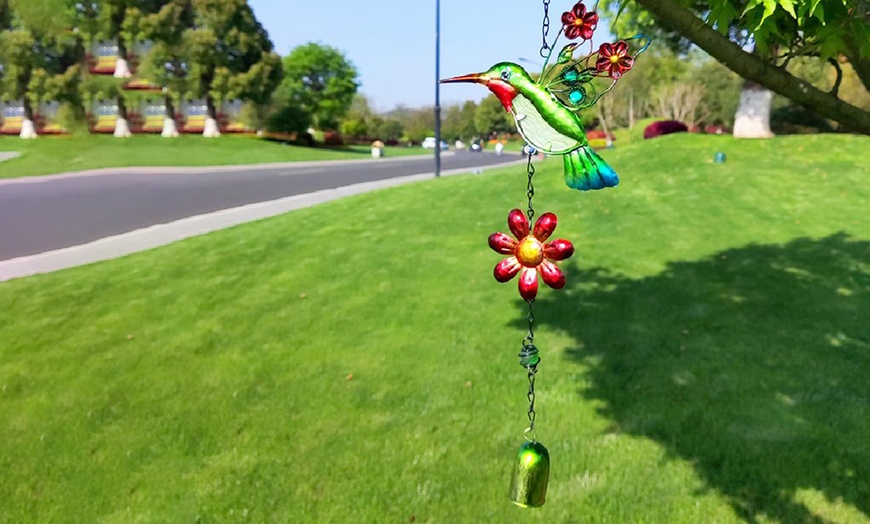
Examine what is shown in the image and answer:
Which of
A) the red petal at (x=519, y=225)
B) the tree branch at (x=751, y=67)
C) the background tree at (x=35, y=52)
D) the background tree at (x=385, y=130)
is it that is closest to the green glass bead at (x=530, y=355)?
the red petal at (x=519, y=225)

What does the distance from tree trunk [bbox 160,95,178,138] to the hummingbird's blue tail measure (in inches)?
1775

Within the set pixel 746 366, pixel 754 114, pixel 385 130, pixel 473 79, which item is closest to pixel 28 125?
pixel 385 130

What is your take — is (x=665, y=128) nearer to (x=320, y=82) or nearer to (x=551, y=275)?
(x=551, y=275)

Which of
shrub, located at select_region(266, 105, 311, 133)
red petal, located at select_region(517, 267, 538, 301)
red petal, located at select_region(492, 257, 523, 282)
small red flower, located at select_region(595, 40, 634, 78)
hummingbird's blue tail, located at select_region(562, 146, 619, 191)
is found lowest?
red petal, located at select_region(517, 267, 538, 301)

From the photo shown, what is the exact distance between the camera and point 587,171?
216 centimetres

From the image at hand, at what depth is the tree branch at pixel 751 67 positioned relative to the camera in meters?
2.54

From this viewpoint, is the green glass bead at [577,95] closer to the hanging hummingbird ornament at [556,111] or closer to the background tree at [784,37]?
the hanging hummingbird ornament at [556,111]

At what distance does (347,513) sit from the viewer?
388cm

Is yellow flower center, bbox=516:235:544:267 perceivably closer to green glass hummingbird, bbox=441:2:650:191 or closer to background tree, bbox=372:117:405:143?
green glass hummingbird, bbox=441:2:650:191

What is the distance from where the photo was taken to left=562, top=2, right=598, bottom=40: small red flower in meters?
2.20

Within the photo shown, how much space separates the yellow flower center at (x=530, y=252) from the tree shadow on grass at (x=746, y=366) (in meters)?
2.65

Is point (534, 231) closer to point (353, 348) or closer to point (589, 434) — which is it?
point (589, 434)

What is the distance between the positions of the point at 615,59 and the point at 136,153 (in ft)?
125

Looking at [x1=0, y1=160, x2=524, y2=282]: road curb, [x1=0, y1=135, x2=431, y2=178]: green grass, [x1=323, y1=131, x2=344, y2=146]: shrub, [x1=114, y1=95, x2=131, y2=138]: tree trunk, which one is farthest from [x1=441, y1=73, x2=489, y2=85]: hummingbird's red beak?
[x1=323, y1=131, x2=344, y2=146]: shrub
